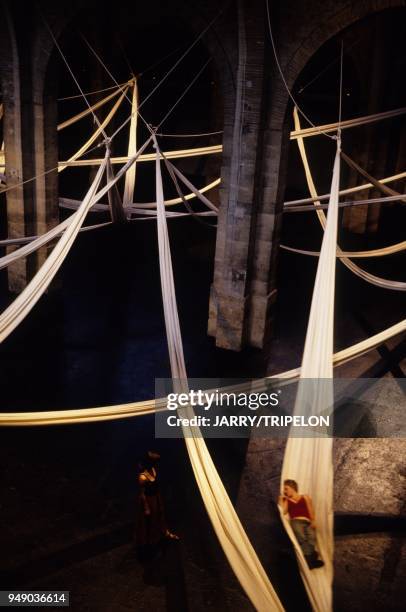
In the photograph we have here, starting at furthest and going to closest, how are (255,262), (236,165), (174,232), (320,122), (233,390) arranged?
(320,122) → (174,232) → (255,262) → (236,165) → (233,390)

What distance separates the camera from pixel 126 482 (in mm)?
5418

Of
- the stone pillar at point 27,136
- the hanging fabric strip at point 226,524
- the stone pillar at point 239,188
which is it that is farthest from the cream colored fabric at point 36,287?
the stone pillar at point 27,136

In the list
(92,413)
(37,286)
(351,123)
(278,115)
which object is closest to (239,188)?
(278,115)

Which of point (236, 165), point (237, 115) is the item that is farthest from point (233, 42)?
point (236, 165)

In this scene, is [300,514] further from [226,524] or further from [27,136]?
[27,136]

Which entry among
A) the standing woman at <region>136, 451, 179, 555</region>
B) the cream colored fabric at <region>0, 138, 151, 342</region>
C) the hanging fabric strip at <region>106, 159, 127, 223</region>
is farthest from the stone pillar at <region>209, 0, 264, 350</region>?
the standing woman at <region>136, 451, 179, 555</region>

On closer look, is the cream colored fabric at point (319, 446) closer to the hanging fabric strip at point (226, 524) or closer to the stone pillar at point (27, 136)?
the hanging fabric strip at point (226, 524)

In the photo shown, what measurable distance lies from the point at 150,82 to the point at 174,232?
4.39m

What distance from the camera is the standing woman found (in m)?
4.36

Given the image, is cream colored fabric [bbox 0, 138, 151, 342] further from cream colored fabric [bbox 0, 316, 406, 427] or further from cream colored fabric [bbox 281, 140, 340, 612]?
cream colored fabric [bbox 281, 140, 340, 612]

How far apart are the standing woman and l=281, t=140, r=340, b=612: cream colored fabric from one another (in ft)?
3.53

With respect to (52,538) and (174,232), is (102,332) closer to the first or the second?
(52,538)

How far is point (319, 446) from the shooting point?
4.09 metres

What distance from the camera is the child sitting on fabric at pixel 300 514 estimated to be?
12.4ft
